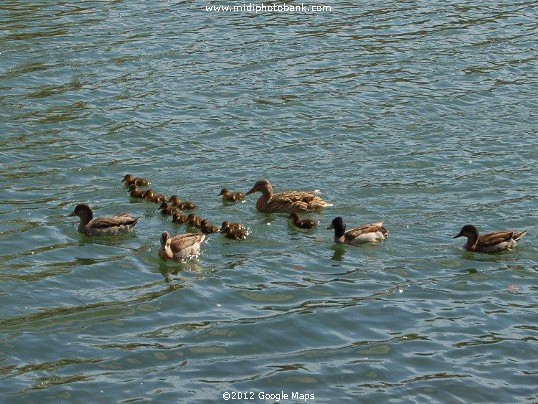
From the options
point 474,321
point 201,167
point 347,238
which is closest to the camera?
point 474,321

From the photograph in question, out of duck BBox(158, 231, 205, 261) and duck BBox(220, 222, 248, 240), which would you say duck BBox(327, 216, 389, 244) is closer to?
duck BBox(220, 222, 248, 240)

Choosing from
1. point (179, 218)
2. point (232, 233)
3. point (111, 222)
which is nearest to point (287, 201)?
point (232, 233)

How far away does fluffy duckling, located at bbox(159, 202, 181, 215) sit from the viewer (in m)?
18.2

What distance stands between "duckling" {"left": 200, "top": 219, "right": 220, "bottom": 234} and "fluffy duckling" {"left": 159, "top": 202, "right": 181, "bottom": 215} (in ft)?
1.80

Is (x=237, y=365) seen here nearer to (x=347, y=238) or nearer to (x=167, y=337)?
(x=167, y=337)

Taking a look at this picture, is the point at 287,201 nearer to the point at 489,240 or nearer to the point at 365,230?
the point at 365,230

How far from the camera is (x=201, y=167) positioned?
65.6 ft

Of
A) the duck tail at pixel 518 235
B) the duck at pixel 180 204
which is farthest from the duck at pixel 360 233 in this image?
the duck at pixel 180 204

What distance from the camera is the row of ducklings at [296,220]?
16859 millimetres

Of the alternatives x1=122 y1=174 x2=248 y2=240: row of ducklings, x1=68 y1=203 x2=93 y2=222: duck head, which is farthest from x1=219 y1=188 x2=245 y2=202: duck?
x1=68 y1=203 x2=93 y2=222: duck head

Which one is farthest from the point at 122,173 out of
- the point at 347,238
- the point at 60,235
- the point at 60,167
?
the point at 347,238

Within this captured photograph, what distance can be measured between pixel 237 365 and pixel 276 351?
579mm

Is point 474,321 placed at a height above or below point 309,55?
below

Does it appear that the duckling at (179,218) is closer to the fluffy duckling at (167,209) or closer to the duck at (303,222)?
the fluffy duckling at (167,209)
